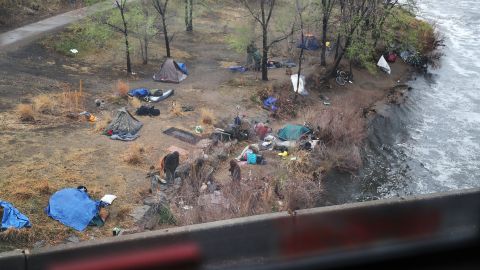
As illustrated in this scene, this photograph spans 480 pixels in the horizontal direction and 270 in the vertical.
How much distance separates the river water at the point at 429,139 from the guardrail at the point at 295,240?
26.0 ft

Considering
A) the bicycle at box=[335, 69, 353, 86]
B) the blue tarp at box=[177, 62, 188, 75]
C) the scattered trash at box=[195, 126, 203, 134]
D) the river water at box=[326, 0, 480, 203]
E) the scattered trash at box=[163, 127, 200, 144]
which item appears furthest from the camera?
the bicycle at box=[335, 69, 353, 86]

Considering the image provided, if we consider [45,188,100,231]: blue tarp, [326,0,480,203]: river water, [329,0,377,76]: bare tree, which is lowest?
[326,0,480,203]: river water

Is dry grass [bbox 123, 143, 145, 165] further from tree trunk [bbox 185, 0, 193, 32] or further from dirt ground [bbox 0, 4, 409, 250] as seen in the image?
tree trunk [bbox 185, 0, 193, 32]

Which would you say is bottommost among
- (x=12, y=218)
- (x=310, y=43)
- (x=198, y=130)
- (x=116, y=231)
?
(x=198, y=130)

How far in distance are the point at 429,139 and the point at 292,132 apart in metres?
5.60

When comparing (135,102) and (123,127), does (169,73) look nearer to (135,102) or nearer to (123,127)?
(135,102)

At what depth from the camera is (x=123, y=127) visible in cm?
1515

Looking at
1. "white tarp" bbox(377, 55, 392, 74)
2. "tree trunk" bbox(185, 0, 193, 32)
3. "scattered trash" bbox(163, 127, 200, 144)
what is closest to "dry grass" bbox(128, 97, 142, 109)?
"scattered trash" bbox(163, 127, 200, 144)

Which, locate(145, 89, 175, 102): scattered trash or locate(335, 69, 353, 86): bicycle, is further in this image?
locate(335, 69, 353, 86): bicycle

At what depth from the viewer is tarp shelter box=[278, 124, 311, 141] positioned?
15.9 metres

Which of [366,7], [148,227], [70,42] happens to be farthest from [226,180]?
[70,42]

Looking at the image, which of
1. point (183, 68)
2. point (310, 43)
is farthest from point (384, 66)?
point (183, 68)

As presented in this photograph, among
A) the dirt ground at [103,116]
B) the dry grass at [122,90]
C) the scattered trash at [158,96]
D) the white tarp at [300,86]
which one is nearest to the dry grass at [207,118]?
the dirt ground at [103,116]

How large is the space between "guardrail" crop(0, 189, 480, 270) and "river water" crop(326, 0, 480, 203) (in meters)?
7.91
